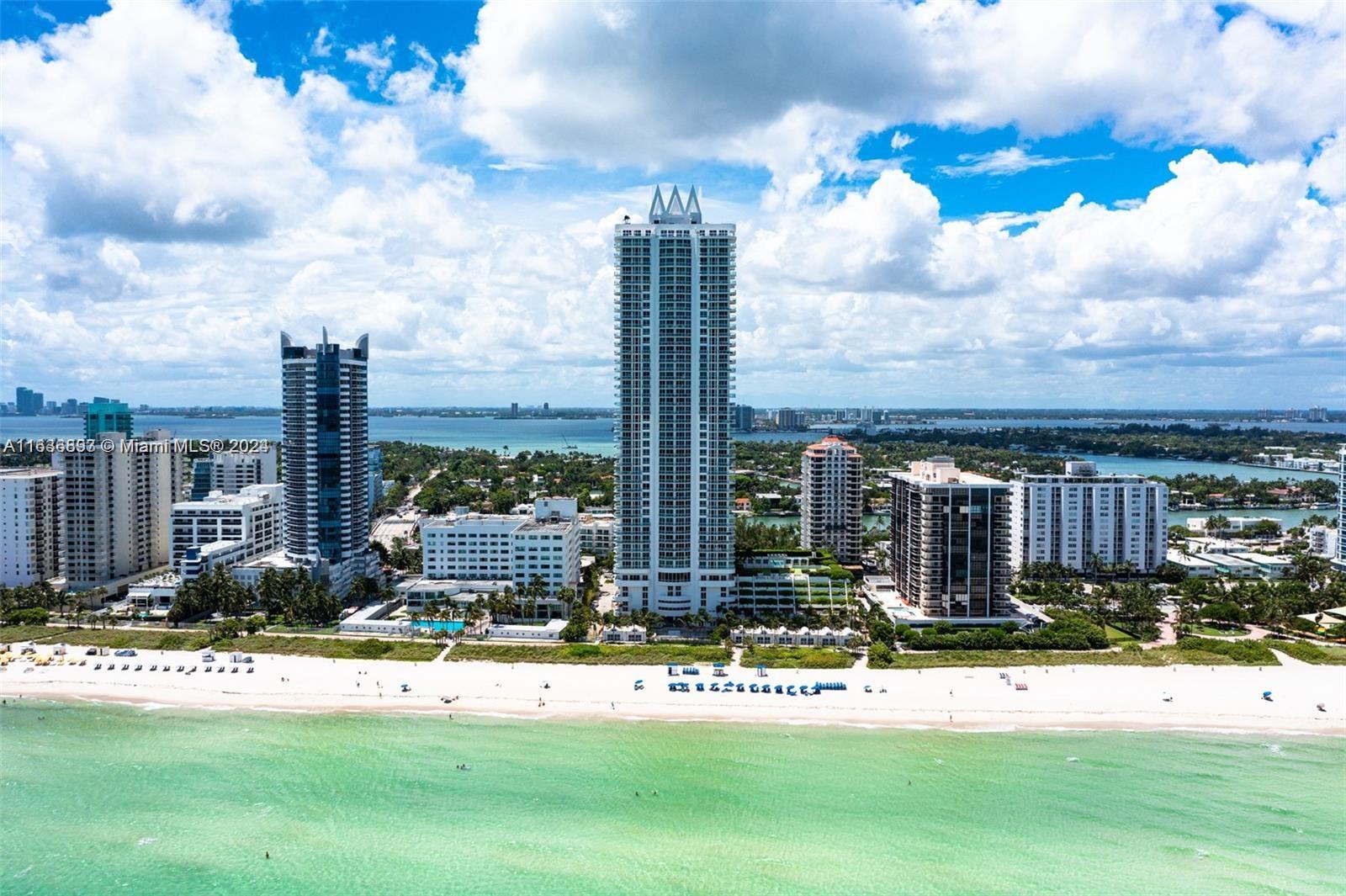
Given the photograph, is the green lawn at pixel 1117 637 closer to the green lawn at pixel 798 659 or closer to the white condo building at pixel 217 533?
the green lawn at pixel 798 659

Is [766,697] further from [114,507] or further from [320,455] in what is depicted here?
[114,507]

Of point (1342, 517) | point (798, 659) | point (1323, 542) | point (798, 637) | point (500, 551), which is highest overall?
point (1342, 517)

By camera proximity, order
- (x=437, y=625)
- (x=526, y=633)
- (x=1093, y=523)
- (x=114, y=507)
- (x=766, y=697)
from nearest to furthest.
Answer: (x=766, y=697), (x=526, y=633), (x=437, y=625), (x=114, y=507), (x=1093, y=523)

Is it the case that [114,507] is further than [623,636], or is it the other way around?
[114,507]

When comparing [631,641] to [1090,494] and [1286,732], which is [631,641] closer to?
[1286,732]

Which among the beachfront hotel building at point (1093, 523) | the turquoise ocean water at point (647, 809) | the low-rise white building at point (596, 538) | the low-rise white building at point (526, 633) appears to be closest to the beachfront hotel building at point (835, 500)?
the beachfront hotel building at point (1093, 523)

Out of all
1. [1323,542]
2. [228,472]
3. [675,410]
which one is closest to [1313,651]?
[1323,542]

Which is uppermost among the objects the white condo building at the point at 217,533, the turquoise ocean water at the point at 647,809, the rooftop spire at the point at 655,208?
the rooftop spire at the point at 655,208
